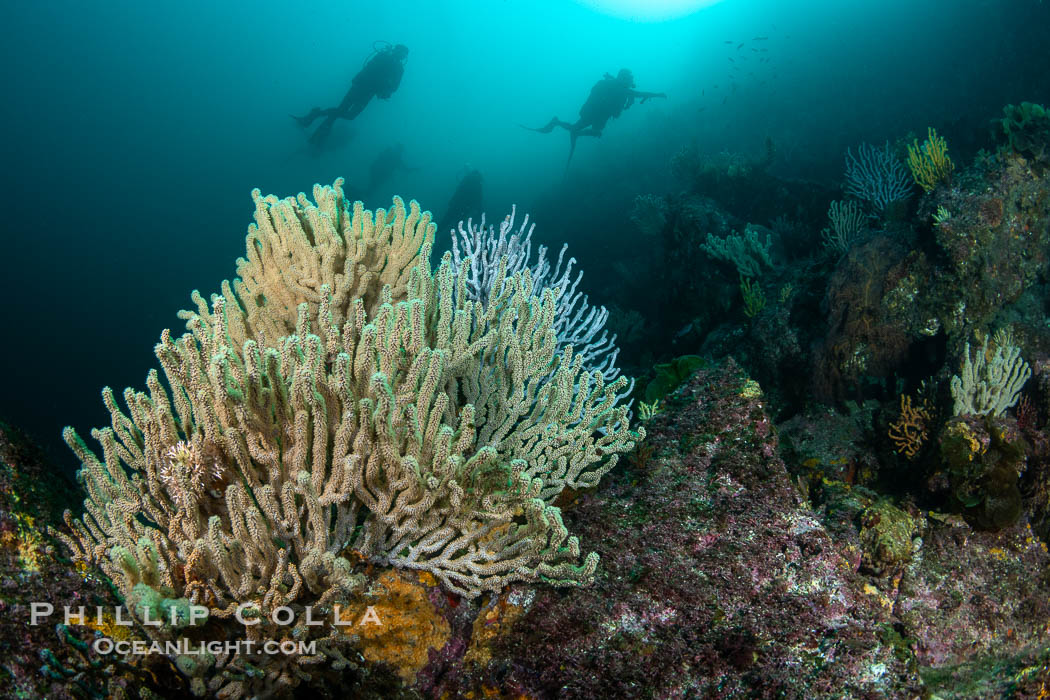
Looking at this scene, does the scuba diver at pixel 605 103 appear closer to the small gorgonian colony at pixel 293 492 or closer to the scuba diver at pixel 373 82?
the scuba diver at pixel 373 82

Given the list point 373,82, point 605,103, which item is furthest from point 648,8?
point 605,103

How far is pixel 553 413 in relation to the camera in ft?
8.54

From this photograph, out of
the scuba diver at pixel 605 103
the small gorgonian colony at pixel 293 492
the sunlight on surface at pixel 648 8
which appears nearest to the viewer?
the small gorgonian colony at pixel 293 492

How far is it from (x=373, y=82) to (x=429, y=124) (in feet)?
286

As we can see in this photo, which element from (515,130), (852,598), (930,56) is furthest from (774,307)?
(515,130)

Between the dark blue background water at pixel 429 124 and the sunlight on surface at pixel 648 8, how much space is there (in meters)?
2.86

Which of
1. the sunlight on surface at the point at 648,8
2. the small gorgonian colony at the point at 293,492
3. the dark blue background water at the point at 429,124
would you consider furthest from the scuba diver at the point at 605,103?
the sunlight on surface at the point at 648,8

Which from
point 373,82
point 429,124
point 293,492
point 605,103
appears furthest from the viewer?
point 429,124

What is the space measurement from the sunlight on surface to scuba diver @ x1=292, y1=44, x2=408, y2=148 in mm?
93820

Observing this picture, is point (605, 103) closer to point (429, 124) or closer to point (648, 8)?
point (429, 124)

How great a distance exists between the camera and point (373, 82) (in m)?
28.6

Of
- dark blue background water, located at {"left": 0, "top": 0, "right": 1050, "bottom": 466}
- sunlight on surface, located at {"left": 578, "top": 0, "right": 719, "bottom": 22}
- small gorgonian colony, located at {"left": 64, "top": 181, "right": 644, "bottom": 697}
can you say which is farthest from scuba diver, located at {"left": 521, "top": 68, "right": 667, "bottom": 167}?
sunlight on surface, located at {"left": 578, "top": 0, "right": 719, "bottom": 22}

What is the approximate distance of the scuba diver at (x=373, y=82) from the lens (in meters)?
28.4

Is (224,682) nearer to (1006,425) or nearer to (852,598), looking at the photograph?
(852,598)
